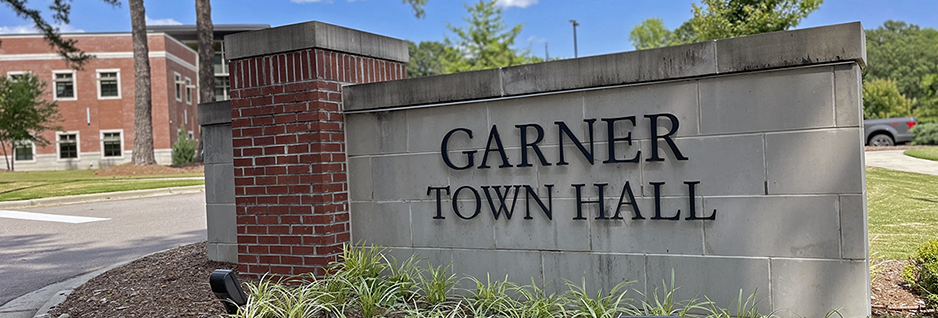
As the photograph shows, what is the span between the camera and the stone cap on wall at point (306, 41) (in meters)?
5.05

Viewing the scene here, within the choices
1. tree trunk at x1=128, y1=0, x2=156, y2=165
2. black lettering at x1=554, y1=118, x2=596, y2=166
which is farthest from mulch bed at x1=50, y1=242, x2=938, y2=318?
tree trunk at x1=128, y1=0, x2=156, y2=165

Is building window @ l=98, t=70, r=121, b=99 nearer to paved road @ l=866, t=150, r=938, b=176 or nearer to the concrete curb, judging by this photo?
the concrete curb

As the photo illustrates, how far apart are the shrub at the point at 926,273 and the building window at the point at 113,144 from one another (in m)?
42.2

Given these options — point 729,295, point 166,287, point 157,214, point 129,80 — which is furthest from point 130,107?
point 729,295

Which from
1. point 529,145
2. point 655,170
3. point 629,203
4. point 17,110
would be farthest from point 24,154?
Result: point 655,170

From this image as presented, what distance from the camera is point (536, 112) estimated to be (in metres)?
4.55

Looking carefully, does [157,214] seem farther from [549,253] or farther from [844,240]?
[844,240]

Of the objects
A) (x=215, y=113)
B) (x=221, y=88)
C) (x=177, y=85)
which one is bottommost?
(x=215, y=113)

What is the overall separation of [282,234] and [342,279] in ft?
3.16

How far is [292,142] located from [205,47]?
19735mm

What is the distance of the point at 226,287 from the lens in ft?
12.4

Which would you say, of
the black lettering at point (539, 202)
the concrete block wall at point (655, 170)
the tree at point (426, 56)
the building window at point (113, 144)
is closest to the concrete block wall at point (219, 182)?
the concrete block wall at point (655, 170)

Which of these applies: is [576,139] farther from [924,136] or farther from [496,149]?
[924,136]

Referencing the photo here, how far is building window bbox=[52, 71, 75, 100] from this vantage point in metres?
39.0
